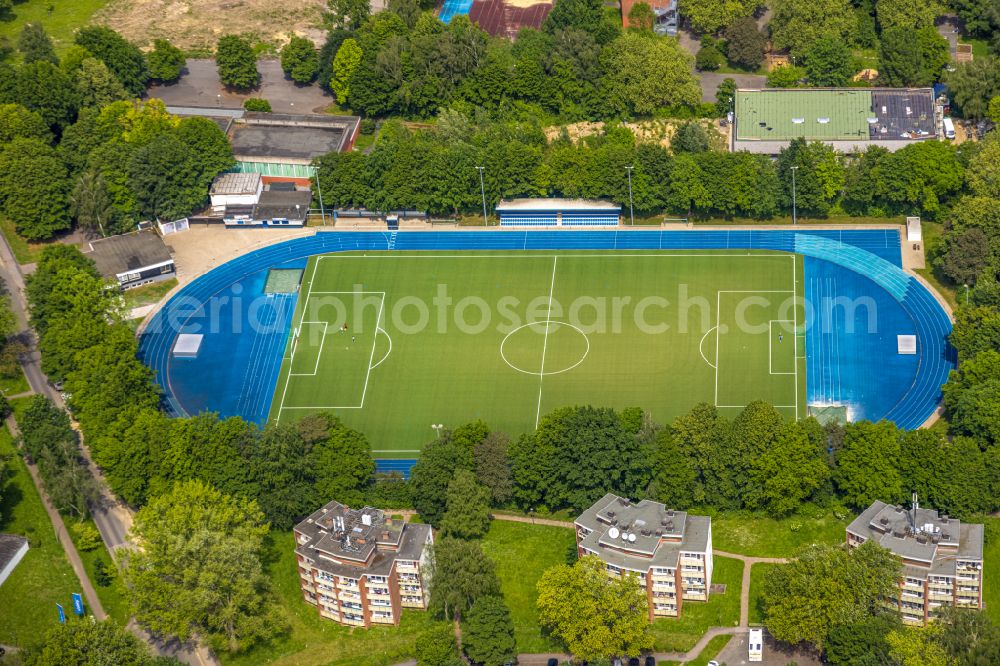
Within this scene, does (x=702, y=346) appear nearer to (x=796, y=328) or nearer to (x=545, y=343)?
(x=796, y=328)

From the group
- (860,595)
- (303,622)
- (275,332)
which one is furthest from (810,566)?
(275,332)

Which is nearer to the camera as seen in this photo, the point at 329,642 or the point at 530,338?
the point at 329,642

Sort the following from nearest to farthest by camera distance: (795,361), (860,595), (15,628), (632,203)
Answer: (860,595), (15,628), (795,361), (632,203)

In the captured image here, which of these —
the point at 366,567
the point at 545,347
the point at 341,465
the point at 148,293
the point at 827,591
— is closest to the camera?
the point at 827,591

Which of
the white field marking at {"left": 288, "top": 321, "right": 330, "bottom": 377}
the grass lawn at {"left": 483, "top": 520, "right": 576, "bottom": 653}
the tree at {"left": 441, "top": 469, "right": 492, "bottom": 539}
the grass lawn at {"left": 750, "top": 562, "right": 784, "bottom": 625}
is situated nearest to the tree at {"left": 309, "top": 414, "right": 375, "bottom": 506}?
the tree at {"left": 441, "top": 469, "right": 492, "bottom": 539}

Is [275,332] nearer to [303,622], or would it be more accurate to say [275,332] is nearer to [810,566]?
[303,622]

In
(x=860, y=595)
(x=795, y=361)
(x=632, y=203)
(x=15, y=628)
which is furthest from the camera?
(x=632, y=203)

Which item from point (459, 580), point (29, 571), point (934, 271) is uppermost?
point (934, 271)

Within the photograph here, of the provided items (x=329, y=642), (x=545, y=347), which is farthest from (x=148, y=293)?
(x=329, y=642)
